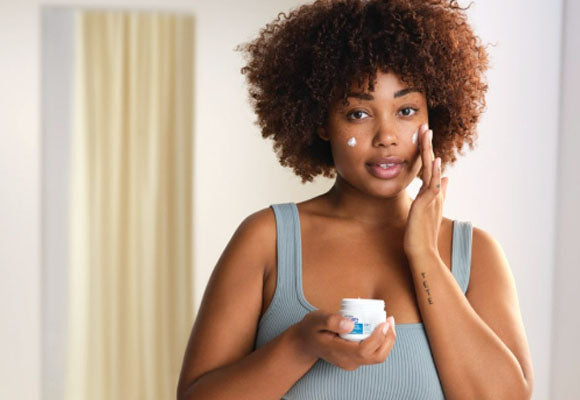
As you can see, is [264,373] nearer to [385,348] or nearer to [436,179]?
[385,348]

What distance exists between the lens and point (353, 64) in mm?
1362

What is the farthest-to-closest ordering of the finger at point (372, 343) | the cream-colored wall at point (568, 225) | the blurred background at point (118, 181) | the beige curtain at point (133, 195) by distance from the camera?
the beige curtain at point (133, 195) < the blurred background at point (118, 181) < the cream-colored wall at point (568, 225) < the finger at point (372, 343)

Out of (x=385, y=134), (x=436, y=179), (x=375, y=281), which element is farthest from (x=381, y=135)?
(x=375, y=281)

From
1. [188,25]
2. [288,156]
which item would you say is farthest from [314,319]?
[188,25]

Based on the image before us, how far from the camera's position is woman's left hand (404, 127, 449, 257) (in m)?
1.34

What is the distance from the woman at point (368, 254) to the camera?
4.21 ft

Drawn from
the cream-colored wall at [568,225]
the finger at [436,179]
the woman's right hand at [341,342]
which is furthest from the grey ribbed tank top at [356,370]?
the cream-colored wall at [568,225]

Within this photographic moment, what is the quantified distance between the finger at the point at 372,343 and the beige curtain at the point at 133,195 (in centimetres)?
280

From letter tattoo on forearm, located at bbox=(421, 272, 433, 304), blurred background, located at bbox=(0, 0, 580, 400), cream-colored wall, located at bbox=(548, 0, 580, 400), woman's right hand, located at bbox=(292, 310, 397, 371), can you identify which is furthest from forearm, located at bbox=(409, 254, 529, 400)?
blurred background, located at bbox=(0, 0, 580, 400)

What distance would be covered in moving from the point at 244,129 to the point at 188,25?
579mm

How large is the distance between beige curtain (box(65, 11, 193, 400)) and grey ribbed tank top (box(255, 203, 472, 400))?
258cm

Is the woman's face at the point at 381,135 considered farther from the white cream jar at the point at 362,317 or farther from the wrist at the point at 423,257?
the white cream jar at the point at 362,317

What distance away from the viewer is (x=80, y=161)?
3.87 meters

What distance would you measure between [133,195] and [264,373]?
2.78m
